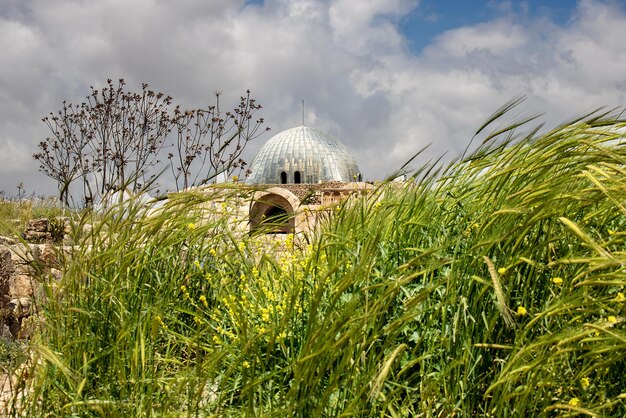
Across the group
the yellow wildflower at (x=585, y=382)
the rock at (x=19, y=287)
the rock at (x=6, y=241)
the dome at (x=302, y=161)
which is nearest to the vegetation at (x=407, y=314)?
the yellow wildflower at (x=585, y=382)

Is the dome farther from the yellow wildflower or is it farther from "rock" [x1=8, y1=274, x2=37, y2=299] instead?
the yellow wildflower

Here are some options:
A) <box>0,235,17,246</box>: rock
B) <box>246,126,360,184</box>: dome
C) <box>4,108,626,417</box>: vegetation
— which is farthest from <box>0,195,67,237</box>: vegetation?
<box>246,126,360,184</box>: dome

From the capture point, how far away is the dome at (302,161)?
3800cm

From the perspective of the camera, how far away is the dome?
38000 millimetres

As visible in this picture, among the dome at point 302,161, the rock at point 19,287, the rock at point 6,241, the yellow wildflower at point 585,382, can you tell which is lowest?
the yellow wildflower at point 585,382

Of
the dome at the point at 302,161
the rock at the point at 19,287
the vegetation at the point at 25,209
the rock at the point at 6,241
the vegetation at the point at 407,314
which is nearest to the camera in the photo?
the vegetation at the point at 407,314

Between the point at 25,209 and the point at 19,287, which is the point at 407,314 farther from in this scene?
the point at 25,209

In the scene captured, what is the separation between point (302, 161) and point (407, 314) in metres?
36.3

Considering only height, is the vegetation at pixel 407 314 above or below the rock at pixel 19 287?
below

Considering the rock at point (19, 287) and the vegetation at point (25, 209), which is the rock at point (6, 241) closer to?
the rock at point (19, 287)

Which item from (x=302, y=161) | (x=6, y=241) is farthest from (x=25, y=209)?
(x=302, y=161)

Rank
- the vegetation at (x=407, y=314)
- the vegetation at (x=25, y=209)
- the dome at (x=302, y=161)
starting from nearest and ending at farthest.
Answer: the vegetation at (x=407, y=314) → the vegetation at (x=25, y=209) → the dome at (x=302, y=161)

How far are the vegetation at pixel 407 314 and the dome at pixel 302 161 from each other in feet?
112

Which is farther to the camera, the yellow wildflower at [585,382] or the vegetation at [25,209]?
the vegetation at [25,209]
